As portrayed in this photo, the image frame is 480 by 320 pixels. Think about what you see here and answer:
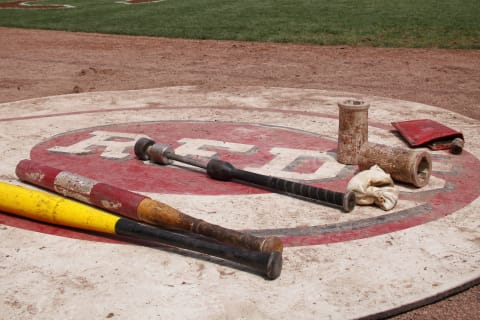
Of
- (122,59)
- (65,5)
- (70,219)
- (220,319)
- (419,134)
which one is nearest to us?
(220,319)

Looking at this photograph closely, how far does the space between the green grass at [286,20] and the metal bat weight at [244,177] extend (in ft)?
26.8

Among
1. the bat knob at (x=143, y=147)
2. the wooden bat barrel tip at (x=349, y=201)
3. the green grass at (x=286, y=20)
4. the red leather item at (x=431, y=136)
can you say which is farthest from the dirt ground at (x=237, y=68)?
the wooden bat barrel tip at (x=349, y=201)

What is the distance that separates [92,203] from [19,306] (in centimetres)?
121

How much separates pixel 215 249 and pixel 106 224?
34.2 inches

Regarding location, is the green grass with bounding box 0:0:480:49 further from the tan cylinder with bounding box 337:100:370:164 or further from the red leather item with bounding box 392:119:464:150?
the tan cylinder with bounding box 337:100:370:164

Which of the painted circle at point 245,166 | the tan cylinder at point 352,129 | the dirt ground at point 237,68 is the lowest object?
the painted circle at point 245,166

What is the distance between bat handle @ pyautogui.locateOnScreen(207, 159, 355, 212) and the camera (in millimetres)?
4422

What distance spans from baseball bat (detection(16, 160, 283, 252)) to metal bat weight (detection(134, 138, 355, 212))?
2.93ft

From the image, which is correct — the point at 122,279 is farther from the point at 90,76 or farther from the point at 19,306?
the point at 90,76

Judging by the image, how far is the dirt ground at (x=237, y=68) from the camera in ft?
29.5

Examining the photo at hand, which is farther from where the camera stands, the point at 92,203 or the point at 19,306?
the point at 92,203

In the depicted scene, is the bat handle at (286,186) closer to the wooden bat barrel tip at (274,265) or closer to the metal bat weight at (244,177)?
the metal bat weight at (244,177)

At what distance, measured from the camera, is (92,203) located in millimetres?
4469

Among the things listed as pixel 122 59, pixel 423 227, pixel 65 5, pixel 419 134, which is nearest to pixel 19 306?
pixel 423 227
